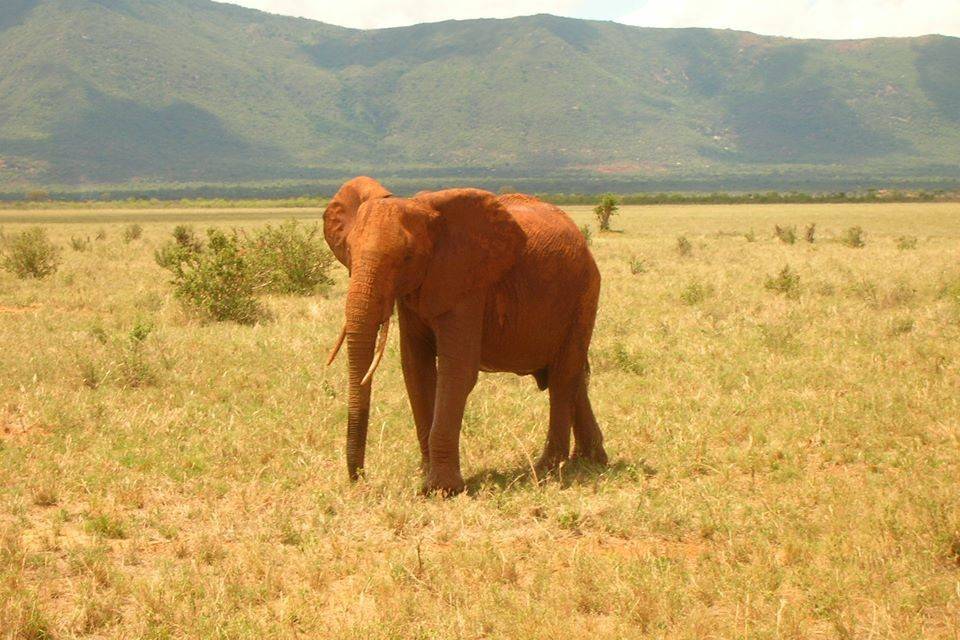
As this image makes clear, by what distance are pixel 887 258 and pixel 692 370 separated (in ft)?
57.9

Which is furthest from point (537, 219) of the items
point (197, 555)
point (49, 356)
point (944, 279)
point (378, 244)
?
point (944, 279)

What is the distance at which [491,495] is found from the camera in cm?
805

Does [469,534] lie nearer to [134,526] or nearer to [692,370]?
[134,526]

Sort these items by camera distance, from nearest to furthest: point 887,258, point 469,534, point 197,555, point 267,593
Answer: point 267,593
point 197,555
point 469,534
point 887,258

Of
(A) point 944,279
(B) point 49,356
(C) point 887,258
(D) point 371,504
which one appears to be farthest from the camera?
(C) point 887,258

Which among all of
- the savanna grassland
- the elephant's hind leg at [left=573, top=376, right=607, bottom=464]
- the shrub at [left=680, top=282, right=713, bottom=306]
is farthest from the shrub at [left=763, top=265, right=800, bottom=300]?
the elephant's hind leg at [left=573, top=376, right=607, bottom=464]

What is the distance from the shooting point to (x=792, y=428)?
31.4ft

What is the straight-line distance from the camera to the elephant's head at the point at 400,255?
7.34 meters

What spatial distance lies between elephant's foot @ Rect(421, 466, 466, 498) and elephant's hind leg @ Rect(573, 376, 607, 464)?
4.83 ft

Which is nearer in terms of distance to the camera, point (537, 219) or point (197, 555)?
point (197, 555)

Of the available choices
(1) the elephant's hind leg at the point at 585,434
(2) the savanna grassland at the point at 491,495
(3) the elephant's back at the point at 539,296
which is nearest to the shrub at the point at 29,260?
(2) the savanna grassland at the point at 491,495

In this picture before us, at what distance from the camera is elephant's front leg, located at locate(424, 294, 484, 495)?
7871 millimetres

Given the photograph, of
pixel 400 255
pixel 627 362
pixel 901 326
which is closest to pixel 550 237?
pixel 400 255

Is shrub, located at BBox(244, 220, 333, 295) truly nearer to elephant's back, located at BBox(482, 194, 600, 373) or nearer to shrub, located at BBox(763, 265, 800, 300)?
shrub, located at BBox(763, 265, 800, 300)
